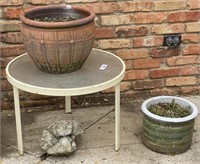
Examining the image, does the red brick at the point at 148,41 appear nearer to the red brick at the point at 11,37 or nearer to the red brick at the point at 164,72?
the red brick at the point at 164,72

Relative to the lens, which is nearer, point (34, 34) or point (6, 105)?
point (34, 34)

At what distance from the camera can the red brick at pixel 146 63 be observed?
3.26m

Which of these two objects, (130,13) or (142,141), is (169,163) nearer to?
(142,141)

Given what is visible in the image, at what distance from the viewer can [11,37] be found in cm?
302

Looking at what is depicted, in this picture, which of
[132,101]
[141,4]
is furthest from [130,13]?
[132,101]

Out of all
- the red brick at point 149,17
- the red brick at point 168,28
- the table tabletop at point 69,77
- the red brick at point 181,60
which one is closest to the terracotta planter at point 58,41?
the table tabletop at point 69,77

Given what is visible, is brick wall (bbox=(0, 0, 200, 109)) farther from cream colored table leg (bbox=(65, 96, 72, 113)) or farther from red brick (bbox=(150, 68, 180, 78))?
cream colored table leg (bbox=(65, 96, 72, 113))

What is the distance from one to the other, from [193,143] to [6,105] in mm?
1398

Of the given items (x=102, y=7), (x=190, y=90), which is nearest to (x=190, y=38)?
(x=190, y=90)

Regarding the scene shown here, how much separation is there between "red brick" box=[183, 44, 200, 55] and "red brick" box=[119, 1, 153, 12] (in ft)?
1.49

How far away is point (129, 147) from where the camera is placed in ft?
9.14

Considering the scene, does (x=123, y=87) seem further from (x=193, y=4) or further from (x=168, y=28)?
(x=193, y=4)

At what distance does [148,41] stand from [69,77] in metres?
0.95


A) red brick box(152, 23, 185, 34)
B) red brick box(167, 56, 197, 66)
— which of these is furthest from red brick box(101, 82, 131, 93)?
red brick box(152, 23, 185, 34)
